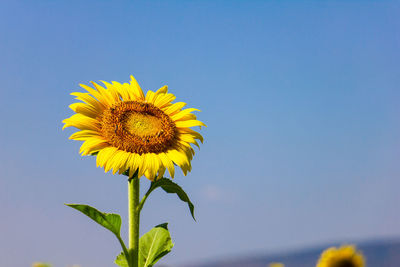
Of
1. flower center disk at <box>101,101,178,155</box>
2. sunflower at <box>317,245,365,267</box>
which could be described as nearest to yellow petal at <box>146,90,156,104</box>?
flower center disk at <box>101,101,178,155</box>

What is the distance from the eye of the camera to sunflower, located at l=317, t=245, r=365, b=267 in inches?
81.4

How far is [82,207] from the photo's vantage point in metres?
3.45

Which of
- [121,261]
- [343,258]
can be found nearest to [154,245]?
[121,261]

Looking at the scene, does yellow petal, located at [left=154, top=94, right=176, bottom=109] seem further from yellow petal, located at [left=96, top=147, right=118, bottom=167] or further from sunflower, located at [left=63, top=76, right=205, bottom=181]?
yellow petal, located at [left=96, top=147, right=118, bottom=167]

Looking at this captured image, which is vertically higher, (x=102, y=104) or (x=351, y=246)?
(x=102, y=104)

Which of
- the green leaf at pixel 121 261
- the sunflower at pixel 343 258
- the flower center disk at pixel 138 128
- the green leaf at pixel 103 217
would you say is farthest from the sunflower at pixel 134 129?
the sunflower at pixel 343 258

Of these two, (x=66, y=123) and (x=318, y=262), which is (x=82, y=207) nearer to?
(x=66, y=123)

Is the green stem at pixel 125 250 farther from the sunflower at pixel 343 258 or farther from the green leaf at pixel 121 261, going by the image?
the sunflower at pixel 343 258

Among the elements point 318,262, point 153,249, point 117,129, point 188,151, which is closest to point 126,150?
point 117,129

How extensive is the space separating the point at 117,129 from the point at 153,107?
22.8 inches

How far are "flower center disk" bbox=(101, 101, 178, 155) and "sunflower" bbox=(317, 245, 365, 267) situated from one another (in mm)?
2019

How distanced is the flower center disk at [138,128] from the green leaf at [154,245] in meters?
0.74

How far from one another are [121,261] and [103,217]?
1.98 ft

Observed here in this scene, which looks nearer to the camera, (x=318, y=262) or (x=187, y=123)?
(x=318, y=262)
